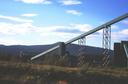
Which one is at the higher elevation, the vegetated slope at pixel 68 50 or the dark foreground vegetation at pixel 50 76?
the vegetated slope at pixel 68 50

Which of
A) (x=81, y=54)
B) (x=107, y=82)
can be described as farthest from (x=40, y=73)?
(x=81, y=54)

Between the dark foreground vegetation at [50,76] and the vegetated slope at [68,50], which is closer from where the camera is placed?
the dark foreground vegetation at [50,76]

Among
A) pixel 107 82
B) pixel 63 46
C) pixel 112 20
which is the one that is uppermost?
pixel 112 20

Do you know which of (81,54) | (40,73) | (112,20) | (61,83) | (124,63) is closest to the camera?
(61,83)

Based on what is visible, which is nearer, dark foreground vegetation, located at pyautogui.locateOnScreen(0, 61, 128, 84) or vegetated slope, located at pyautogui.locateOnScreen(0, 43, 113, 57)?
dark foreground vegetation, located at pyautogui.locateOnScreen(0, 61, 128, 84)

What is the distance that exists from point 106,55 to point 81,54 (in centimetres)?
495

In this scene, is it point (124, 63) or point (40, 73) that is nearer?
point (40, 73)

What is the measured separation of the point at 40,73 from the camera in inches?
842

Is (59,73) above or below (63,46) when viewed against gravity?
below

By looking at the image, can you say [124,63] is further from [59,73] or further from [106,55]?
[59,73]

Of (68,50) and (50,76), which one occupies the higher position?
(68,50)

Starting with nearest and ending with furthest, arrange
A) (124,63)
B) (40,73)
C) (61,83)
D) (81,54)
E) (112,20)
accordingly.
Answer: (61,83)
(40,73)
(81,54)
(112,20)
(124,63)

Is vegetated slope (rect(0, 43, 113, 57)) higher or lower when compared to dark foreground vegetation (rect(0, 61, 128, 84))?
higher

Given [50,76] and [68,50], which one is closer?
[50,76]
